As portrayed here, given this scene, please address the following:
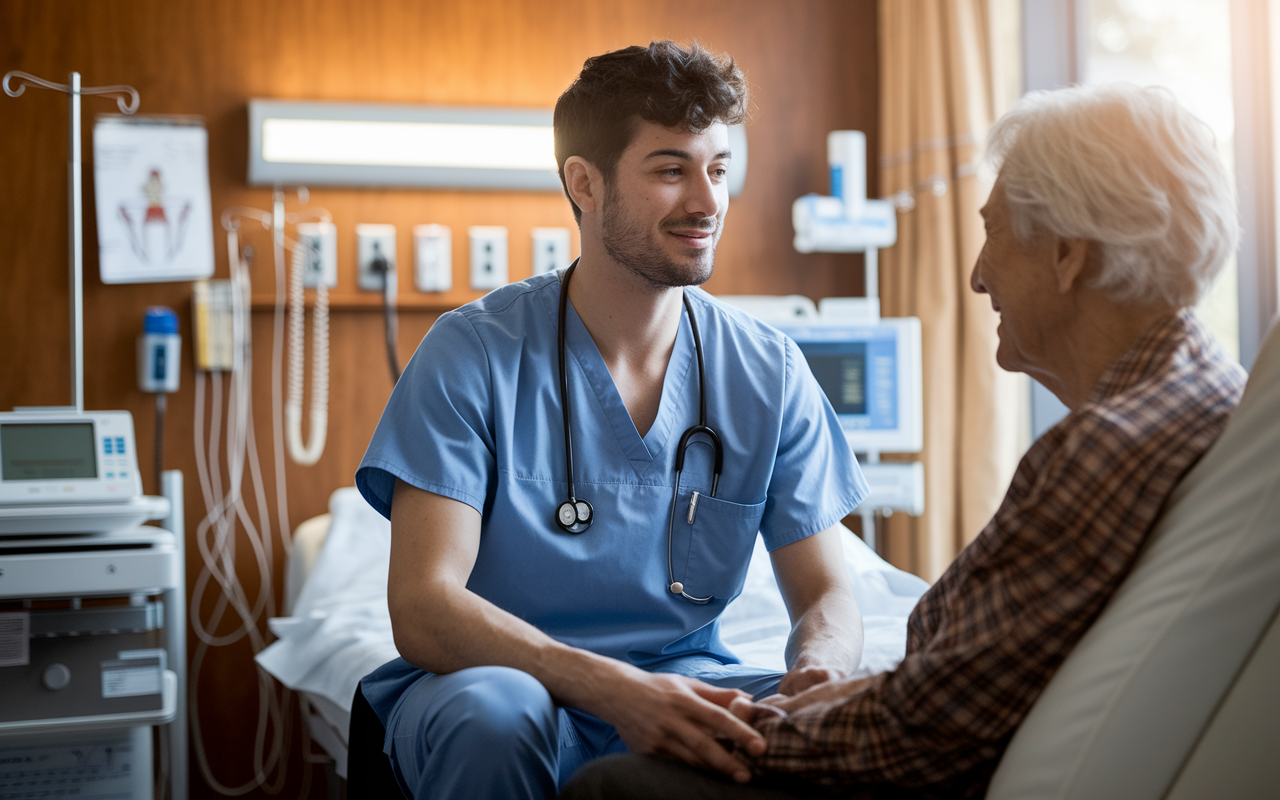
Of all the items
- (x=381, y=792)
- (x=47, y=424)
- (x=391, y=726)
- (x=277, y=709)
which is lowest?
(x=277, y=709)

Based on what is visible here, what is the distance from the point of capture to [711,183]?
152cm

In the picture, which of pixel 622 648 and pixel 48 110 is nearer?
pixel 622 648

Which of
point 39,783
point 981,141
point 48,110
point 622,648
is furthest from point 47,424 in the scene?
point 981,141

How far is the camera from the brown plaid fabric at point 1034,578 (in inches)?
34.5

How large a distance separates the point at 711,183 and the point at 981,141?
5.34 ft

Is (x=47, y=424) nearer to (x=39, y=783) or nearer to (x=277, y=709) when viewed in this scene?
(x=39, y=783)

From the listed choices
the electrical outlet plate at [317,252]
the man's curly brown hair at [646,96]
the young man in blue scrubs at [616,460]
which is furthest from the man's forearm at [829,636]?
the electrical outlet plate at [317,252]

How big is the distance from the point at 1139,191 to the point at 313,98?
2376 mm

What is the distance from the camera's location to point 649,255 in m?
1.50

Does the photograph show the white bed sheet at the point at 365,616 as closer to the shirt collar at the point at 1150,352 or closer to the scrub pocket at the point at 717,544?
the scrub pocket at the point at 717,544

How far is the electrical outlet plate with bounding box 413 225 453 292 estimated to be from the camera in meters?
2.87

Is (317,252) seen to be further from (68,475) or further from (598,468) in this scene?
(598,468)

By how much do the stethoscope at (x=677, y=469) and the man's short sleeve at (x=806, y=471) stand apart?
11 centimetres

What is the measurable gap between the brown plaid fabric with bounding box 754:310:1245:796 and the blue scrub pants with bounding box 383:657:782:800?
0.83 feet
